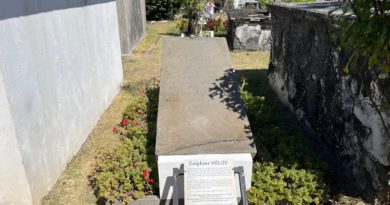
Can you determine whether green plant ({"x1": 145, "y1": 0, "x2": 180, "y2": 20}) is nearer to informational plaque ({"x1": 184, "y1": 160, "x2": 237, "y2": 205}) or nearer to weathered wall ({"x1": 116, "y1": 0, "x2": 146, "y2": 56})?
weathered wall ({"x1": 116, "y1": 0, "x2": 146, "y2": 56})

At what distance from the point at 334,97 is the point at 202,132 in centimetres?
182

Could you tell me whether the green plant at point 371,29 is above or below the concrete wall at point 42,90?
above

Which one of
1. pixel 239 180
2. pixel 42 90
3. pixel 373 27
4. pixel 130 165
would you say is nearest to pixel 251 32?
pixel 130 165

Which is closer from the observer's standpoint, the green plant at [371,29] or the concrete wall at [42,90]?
the green plant at [371,29]

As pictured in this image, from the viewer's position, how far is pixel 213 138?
13.1ft

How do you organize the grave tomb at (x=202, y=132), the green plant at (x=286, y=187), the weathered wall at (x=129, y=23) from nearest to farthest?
the grave tomb at (x=202, y=132), the green plant at (x=286, y=187), the weathered wall at (x=129, y=23)

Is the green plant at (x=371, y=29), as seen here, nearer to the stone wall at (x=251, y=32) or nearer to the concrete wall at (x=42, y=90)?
the concrete wall at (x=42, y=90)

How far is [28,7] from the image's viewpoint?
12.5 feet

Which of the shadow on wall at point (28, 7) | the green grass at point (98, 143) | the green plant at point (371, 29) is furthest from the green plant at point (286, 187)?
the shadow on wall at point (28, 7)

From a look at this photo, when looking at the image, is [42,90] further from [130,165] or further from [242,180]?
[242,180]

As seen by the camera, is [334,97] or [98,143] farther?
[98,143]

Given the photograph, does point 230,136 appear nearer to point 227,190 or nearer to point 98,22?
point 227,190

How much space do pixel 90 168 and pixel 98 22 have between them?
305 cm

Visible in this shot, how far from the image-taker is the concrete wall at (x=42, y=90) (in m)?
3.47
